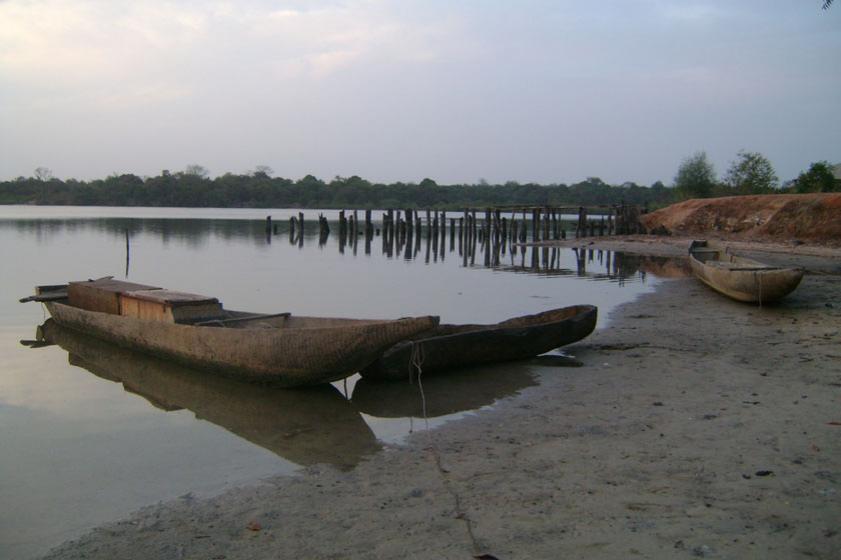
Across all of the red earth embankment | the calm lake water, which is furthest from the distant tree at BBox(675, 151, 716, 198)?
the calm lake water

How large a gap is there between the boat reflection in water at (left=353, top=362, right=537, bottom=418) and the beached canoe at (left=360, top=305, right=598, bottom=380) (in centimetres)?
11

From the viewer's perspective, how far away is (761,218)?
27000 mm

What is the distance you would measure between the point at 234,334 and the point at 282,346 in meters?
0.67

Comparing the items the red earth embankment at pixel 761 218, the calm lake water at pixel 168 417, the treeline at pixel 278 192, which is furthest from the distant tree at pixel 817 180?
the treeline at pixel 278 192

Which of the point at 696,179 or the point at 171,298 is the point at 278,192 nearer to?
the point at 696,179

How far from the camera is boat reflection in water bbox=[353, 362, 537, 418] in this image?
6.41 metres

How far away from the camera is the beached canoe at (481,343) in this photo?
7035 millimetres

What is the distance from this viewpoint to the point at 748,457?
4488 mm

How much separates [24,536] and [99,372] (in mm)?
4771

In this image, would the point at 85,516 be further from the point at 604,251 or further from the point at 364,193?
the point at 364,193

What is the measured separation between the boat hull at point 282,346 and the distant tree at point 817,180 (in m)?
29.4

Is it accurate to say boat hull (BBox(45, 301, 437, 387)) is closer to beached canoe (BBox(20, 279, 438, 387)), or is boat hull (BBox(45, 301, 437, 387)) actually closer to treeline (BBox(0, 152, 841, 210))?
beached canoe (BBox(20, 279, 438, 387))

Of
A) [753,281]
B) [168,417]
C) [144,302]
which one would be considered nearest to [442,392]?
[168,417]

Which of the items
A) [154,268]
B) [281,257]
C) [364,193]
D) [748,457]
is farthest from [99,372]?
[364,193]
